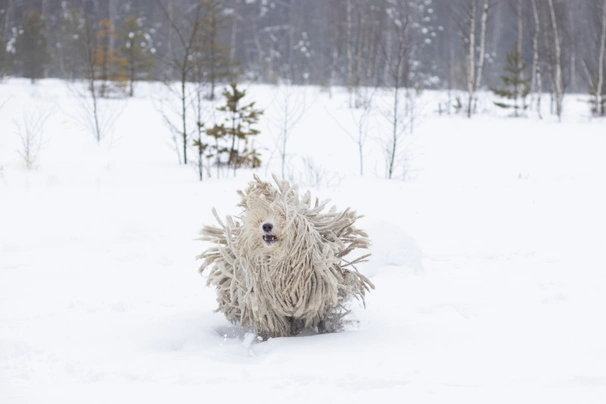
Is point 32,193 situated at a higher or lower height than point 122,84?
lower

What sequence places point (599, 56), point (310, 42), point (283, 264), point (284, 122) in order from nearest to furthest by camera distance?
point (283, 264) → point (284, 122) → point (599, 56) → point (310, 42)

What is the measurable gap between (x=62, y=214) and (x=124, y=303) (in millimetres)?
3027

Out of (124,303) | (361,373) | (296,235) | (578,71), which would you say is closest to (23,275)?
(124,303)

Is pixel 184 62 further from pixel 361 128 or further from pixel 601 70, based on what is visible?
pixel 601 70

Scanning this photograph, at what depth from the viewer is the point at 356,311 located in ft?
13.3

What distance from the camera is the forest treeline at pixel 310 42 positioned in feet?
61.8

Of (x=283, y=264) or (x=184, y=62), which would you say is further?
(x=184, y=62)

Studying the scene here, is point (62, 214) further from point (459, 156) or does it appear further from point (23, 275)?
point (459, 156)

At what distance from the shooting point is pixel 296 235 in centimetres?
322

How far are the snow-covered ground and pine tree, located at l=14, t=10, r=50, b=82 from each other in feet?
45.5

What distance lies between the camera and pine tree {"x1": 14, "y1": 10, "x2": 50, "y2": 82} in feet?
78.1

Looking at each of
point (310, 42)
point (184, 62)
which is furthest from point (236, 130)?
point (310, 42)

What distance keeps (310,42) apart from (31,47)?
20.7 meters

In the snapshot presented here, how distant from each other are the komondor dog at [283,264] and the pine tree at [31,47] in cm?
2312
